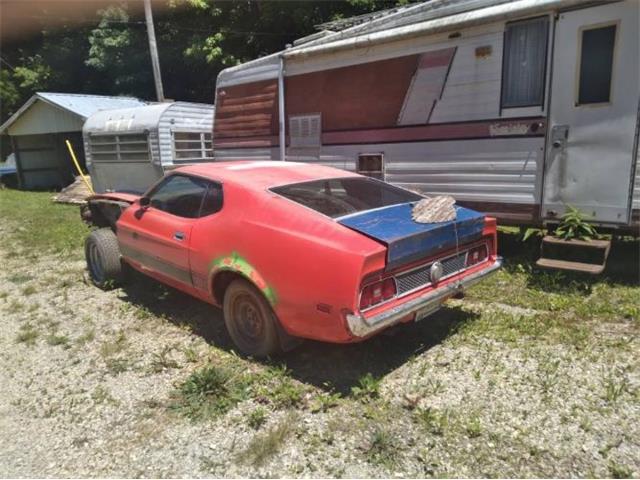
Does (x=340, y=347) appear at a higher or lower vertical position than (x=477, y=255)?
lower

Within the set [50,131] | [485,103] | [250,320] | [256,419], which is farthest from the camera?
[50,131]

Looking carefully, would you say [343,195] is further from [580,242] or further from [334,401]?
[580,242]

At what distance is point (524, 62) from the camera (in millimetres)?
5426

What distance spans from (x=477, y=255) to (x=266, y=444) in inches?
92.6

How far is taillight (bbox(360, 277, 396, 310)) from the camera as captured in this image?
10.5ft

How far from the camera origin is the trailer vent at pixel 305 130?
7.47m

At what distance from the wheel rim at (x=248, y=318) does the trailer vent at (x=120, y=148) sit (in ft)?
30.2

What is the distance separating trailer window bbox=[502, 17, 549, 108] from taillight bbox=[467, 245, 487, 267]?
6.98ft

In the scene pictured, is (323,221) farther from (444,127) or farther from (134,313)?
(444,127)

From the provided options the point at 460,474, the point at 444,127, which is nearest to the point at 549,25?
the point at 444,127

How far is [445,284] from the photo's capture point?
3793 millimetres

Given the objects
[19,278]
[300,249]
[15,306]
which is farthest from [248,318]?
[19,278]

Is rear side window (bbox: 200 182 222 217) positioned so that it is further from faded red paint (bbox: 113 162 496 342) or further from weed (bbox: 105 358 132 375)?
weed (bbox: 105 358 132 375)

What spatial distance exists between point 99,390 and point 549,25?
5.42 meters
